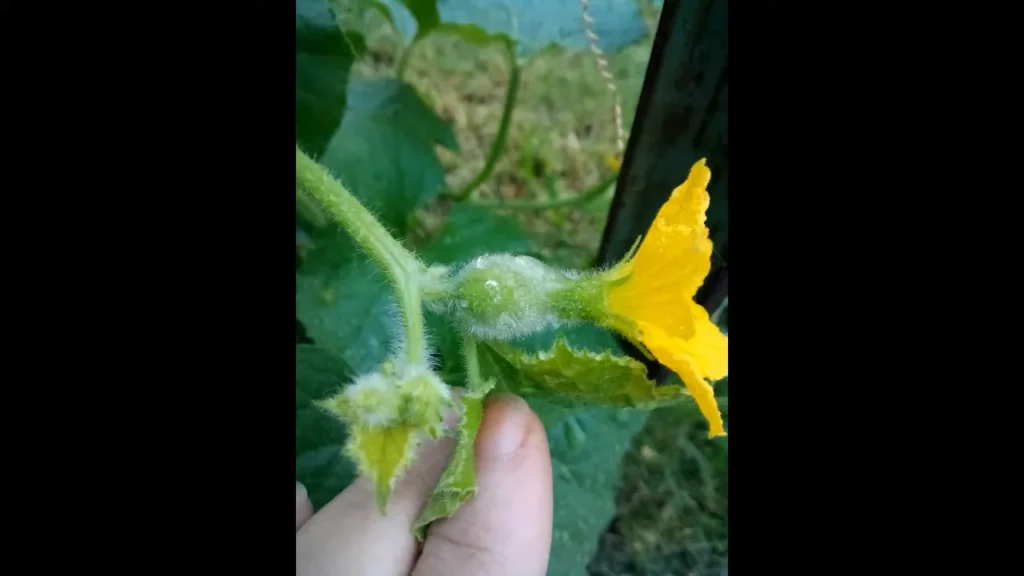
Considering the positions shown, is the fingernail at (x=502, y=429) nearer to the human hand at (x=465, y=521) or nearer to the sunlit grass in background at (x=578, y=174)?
the human hand at (x=465, y=521)

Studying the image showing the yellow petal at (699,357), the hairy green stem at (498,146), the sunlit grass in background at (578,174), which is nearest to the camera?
the yellow petal at (699,357)

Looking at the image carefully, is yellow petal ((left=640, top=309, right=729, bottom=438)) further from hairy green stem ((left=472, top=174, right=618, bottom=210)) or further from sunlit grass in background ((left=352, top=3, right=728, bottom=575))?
hairy green stem ((left=472, top=174, right=618, bottom=210))

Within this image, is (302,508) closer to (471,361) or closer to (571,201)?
(471,361)

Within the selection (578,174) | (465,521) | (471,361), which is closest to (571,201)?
(578,174)

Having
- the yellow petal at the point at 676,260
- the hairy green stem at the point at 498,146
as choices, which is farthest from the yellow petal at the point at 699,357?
the hairy green stem at the point at 498,146

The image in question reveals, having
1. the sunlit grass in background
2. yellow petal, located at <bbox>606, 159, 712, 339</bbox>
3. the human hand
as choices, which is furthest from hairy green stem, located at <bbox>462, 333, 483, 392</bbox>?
the sunlit grass in background
